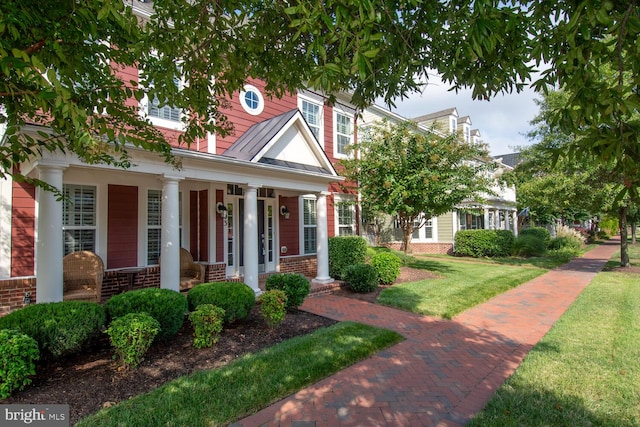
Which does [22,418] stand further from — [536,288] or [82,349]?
[536,288]

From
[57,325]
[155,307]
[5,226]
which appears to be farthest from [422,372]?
[5,226]

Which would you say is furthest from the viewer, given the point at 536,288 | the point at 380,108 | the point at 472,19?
the point at 380,108

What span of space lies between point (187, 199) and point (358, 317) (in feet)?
18.3

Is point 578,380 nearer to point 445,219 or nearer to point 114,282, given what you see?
point 114,282

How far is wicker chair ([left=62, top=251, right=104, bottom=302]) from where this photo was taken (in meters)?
6.87

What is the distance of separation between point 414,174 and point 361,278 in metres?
3.90

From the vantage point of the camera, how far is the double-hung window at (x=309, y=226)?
1219cm

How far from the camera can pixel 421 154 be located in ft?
37.1

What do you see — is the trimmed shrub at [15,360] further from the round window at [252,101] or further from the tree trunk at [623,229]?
the tree trunk at [623,229]

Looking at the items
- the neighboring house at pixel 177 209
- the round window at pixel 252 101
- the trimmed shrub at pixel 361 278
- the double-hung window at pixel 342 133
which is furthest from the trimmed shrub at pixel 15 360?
the double-hung window at pixel 342 133

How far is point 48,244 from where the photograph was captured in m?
5.44

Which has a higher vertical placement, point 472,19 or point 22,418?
point 472,19

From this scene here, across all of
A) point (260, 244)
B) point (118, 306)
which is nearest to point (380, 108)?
point (260, 244)

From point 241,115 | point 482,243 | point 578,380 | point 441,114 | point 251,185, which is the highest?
point 441,114
